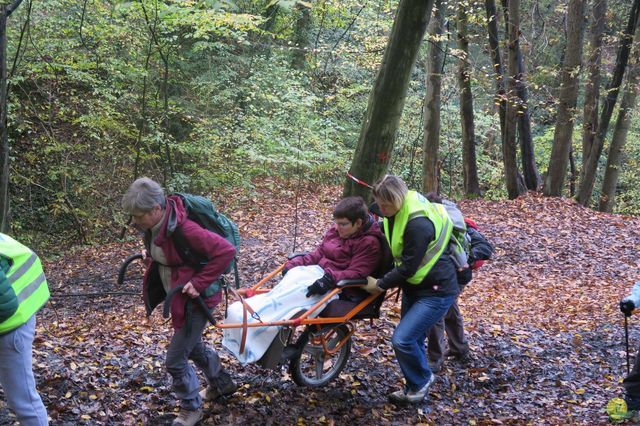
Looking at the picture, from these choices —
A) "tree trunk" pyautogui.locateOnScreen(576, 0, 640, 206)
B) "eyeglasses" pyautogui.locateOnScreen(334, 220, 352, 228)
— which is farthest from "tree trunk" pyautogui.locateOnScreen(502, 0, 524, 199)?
"eyeglasses" pyautogui.locateOnScreen(334, 220, 352, 228)

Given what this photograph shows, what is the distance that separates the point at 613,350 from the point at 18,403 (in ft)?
21.2

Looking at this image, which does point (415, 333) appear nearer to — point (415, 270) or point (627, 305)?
point (415, 270)

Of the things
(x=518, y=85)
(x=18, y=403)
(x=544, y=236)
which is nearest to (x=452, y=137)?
(x=518, y=85)

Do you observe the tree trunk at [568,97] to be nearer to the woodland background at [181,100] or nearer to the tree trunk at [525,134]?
the woodland background at [181,100]

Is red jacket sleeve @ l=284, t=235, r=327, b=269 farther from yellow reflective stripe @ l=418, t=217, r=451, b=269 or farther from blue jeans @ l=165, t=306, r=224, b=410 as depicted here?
blue jeans @ l=165, t=306, r=224, b=410

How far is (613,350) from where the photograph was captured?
6949 millimetres

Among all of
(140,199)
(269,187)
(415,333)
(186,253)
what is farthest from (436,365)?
(269,187)

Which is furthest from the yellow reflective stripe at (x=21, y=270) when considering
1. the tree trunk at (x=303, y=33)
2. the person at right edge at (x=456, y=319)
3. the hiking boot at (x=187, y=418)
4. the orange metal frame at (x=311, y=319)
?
the tree trunk at (x=303, y=33)

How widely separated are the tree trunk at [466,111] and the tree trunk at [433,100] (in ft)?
2.95

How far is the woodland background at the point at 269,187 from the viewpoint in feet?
17.4

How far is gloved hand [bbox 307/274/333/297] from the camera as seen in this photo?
4.71 m

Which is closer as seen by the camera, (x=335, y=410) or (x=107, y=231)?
(x=335, y=410)

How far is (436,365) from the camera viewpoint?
5.87 meters

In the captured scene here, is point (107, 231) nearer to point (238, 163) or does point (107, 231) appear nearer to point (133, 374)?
point (238, 163)
